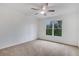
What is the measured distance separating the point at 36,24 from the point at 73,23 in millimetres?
1880

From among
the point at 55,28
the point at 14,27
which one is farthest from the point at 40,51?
the point at 14,27

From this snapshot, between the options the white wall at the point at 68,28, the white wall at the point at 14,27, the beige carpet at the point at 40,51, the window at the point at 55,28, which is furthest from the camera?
the white wall at the point at 68,28

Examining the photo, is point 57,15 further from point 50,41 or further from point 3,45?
point 3,45

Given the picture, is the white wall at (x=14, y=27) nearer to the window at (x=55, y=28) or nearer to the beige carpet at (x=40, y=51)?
the beige carpet at (x=40, y=51)

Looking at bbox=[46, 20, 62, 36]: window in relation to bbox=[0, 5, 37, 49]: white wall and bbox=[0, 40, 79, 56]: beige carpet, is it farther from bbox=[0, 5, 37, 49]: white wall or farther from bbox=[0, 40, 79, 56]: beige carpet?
bbox=[0, 5, 37, 49]: white wall

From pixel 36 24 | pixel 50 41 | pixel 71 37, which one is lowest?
pixel 50 41

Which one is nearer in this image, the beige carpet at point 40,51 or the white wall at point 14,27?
the beige carpet at point 40,51

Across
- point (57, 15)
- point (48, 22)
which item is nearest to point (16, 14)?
point (48, 22)

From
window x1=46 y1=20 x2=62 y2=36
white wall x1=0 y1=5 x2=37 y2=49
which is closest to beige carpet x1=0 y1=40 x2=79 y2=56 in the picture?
white wall x1=0 y1=5 x2=37 y2=49

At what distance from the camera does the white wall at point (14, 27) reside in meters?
3.21

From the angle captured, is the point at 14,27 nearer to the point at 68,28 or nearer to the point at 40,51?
the point at 40,51

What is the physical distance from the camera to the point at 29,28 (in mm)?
4477

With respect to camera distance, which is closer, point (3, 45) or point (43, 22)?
point (3, 45)

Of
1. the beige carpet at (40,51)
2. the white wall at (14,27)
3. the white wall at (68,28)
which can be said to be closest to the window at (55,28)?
the white wall at (68,28)
